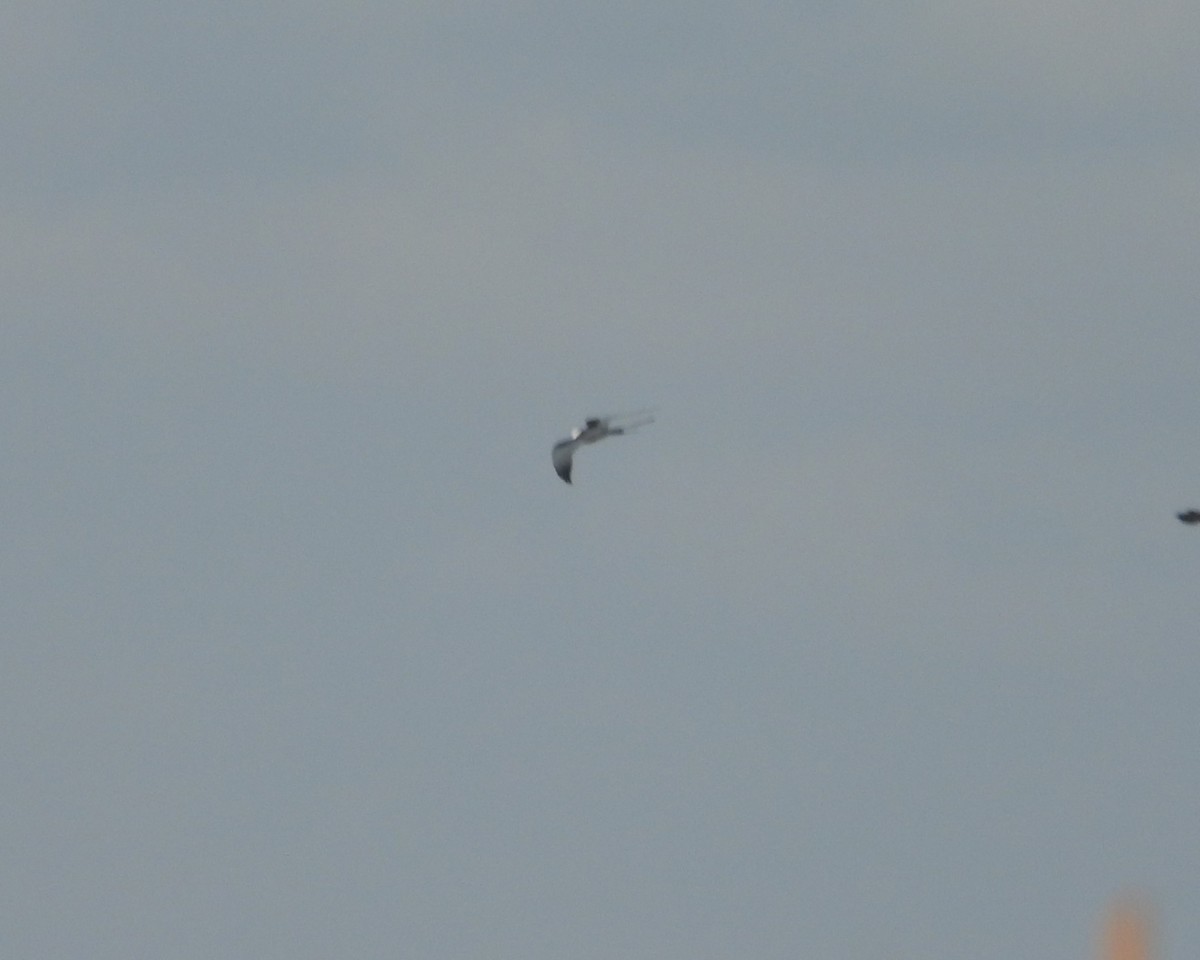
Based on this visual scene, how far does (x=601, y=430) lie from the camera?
314ft

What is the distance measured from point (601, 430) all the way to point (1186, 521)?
30.3 m

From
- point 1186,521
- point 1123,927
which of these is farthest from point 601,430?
point 1123,927

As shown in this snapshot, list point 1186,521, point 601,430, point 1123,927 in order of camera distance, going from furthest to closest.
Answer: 1. point 601,430
2. point 1186,521
3. point 1123,927

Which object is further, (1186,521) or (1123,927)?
(1186,521)

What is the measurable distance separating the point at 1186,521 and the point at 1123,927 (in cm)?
5813

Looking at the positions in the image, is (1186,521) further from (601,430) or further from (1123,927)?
(1123,927)

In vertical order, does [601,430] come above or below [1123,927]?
above

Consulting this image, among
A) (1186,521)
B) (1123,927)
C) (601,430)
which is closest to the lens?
(1123,927)

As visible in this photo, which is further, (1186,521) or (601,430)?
(601,430)

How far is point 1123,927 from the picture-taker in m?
12.3

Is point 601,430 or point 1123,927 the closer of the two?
point 1123,927

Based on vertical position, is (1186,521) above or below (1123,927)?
above

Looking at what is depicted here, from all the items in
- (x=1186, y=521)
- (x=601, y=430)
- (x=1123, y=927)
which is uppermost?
(x=601, y=430)
